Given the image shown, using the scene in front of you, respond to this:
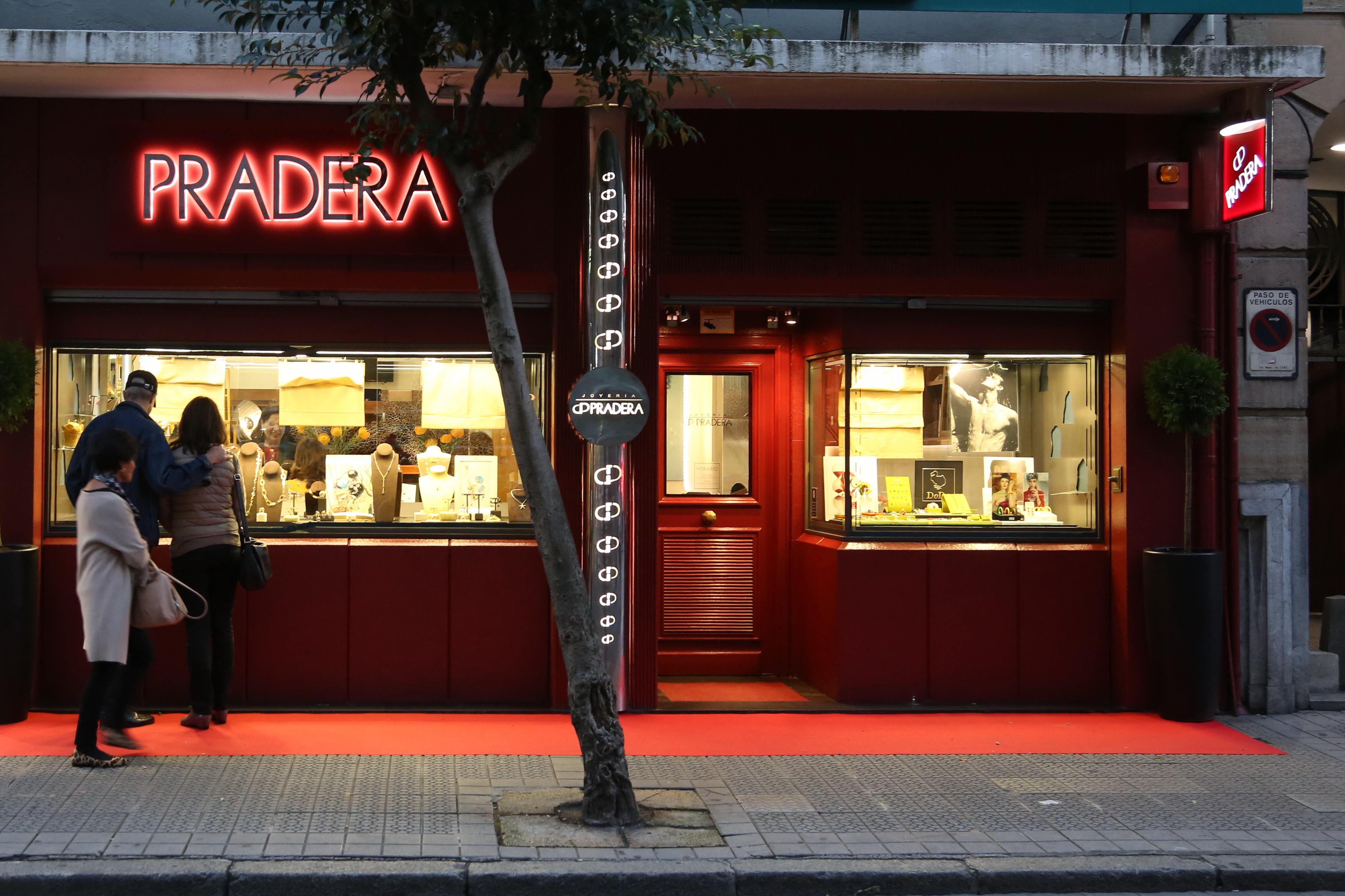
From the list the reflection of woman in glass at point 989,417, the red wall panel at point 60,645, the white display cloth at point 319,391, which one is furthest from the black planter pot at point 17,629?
the reflection of woman in glass at point 989,417

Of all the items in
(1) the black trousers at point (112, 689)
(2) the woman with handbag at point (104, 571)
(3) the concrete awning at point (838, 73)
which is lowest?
(1) the black trousers at point (112, 689)

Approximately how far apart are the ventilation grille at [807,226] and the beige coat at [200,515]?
4002 millimetres

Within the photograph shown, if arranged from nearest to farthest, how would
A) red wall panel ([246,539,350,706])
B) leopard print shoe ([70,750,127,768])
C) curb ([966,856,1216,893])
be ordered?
curb ([966,856,1216,893]) < leopard print shoe ([70,750,127,768]) < red wall panel ([246,539,350,706])

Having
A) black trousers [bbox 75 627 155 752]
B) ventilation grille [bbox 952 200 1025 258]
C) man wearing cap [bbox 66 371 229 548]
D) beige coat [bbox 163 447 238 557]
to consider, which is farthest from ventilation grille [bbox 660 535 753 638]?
black trousers [bbox 75 627 155 752]

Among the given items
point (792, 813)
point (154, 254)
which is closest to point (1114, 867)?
point (792, 813)

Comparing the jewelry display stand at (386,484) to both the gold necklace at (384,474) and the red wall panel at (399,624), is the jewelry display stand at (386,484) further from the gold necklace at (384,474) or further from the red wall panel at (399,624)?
the red wall panel at (399,624)

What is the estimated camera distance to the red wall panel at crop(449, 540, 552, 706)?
905 centimetres

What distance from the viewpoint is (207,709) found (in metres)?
8.24

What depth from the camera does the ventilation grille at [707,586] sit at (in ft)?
34.3

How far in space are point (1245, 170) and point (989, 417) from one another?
2405 millimetres

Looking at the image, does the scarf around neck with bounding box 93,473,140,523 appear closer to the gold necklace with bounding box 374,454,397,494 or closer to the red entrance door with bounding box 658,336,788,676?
the gold necklace with bounding box 374,454,397,494

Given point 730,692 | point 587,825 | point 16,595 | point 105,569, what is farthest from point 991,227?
point 16,595

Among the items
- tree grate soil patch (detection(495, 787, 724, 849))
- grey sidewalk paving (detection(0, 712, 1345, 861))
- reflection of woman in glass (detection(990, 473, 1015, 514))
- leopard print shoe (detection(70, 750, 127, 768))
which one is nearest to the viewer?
grey sidewalk paving (detection(0, 712, 1345, 861))

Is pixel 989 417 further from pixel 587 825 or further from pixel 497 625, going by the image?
pixel 587 825
